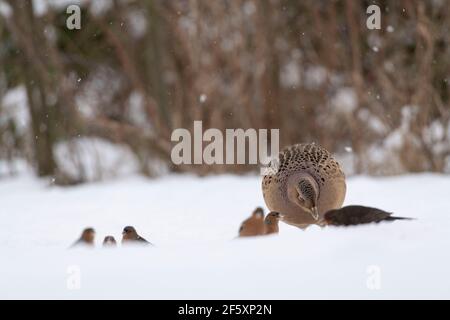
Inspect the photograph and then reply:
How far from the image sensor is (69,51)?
11133mm

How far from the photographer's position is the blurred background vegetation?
8391 mm

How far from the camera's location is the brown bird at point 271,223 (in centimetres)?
456

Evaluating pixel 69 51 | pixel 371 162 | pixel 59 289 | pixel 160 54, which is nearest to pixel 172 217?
pixel 59 289

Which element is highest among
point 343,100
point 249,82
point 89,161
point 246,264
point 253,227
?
point 249,82

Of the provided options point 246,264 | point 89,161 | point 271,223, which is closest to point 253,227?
point 271,223

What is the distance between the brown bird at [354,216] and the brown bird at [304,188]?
15.5 inches

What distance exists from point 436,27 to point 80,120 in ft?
12.9

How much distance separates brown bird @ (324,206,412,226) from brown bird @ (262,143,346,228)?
→ 0.39 meters

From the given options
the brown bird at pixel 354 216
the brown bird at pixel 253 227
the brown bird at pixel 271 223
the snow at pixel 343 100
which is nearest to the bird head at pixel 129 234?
the brown bird at pixel 253 227

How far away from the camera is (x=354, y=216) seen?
13.1 feet

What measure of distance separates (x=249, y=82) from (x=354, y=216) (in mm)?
5309

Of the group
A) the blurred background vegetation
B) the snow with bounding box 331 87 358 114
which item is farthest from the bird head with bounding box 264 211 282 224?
the snow with bounding box 331 87 358 114

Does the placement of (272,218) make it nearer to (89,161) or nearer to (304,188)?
(304,188)

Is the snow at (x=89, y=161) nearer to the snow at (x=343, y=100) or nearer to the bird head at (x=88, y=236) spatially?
the snow at (x=343, y=100)
